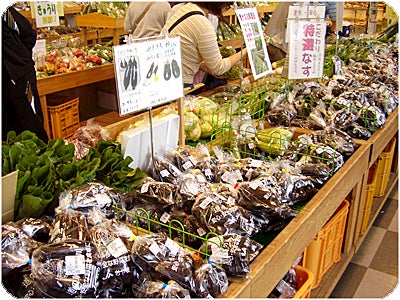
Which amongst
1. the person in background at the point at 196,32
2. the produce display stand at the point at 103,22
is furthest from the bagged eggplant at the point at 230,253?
the produce display stand at the point at 103,22

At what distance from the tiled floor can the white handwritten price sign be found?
10.8 ft

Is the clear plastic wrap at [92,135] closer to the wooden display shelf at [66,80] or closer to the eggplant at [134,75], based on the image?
the eggplant at [134,75]

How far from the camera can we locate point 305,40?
276 cm

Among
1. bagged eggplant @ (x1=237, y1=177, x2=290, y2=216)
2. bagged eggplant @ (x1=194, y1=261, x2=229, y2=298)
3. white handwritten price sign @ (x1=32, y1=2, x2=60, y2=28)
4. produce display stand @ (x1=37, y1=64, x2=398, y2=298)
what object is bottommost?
produce display stand @ (x1=37, y1=64, x2=398, y2=298)

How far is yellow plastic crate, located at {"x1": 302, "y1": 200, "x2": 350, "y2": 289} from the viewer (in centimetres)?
216

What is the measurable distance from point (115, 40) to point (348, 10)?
20.3ft

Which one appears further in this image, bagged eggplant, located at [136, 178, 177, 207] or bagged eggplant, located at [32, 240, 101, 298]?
bagged eggplant, located at [136, 178, 177, 207]

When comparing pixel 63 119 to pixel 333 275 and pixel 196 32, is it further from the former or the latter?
pixel 333 275

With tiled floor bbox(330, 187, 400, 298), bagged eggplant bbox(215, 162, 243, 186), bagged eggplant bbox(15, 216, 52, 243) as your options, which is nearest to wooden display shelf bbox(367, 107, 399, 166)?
tiled floor bbox(330, 187, 400, 298)

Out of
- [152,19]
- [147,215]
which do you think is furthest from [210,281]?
[152,19]

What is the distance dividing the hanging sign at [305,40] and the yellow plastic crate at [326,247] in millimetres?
889

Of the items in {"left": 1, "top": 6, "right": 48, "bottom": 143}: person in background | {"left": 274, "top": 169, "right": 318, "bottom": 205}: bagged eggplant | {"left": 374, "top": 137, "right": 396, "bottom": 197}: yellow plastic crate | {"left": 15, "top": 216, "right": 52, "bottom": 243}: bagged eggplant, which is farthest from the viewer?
{"left": 374, "top": 137, "right": 396, "bottom": 197}: yellow plastic crate

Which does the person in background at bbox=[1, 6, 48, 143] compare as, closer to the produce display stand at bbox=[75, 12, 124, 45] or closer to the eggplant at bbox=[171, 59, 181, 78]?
the eggplant at bbox=[171, 59, 181, 78]

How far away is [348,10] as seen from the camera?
9.61m
